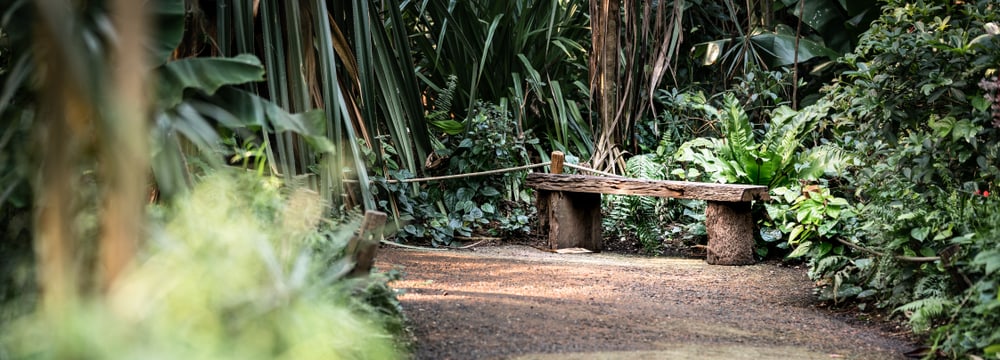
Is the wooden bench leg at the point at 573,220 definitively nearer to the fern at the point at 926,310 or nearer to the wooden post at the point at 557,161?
the wooden post at the point at 557,161

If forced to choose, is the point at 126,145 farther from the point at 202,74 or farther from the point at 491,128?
the point at 491,128

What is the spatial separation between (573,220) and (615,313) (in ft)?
9.14

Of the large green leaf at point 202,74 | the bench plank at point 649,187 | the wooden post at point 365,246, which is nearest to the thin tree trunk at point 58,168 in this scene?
the large green leaf at point 202,74

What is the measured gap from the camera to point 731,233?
5.93 meters

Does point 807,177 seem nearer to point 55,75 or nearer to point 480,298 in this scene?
point 480,298

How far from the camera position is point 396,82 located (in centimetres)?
572

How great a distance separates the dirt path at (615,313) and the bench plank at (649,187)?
476mm

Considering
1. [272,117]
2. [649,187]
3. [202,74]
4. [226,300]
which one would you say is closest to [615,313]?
[272,117]

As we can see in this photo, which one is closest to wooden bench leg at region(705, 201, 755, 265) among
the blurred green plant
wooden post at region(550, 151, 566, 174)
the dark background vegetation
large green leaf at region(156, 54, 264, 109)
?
the dark background vegetation

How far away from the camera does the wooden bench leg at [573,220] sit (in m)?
6.73

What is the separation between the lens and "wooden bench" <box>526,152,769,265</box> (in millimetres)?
5926

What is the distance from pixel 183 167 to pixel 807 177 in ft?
13.6

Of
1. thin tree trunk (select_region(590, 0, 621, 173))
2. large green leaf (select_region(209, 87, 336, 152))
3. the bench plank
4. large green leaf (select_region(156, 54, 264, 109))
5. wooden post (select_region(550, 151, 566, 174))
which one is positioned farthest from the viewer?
thin tree trunk (select_region(590, 0, 621, 173))

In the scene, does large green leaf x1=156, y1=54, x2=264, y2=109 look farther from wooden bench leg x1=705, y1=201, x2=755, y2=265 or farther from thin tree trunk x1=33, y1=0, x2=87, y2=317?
wooden bench leg x1=705, y1=201, x2=755, y2=265
